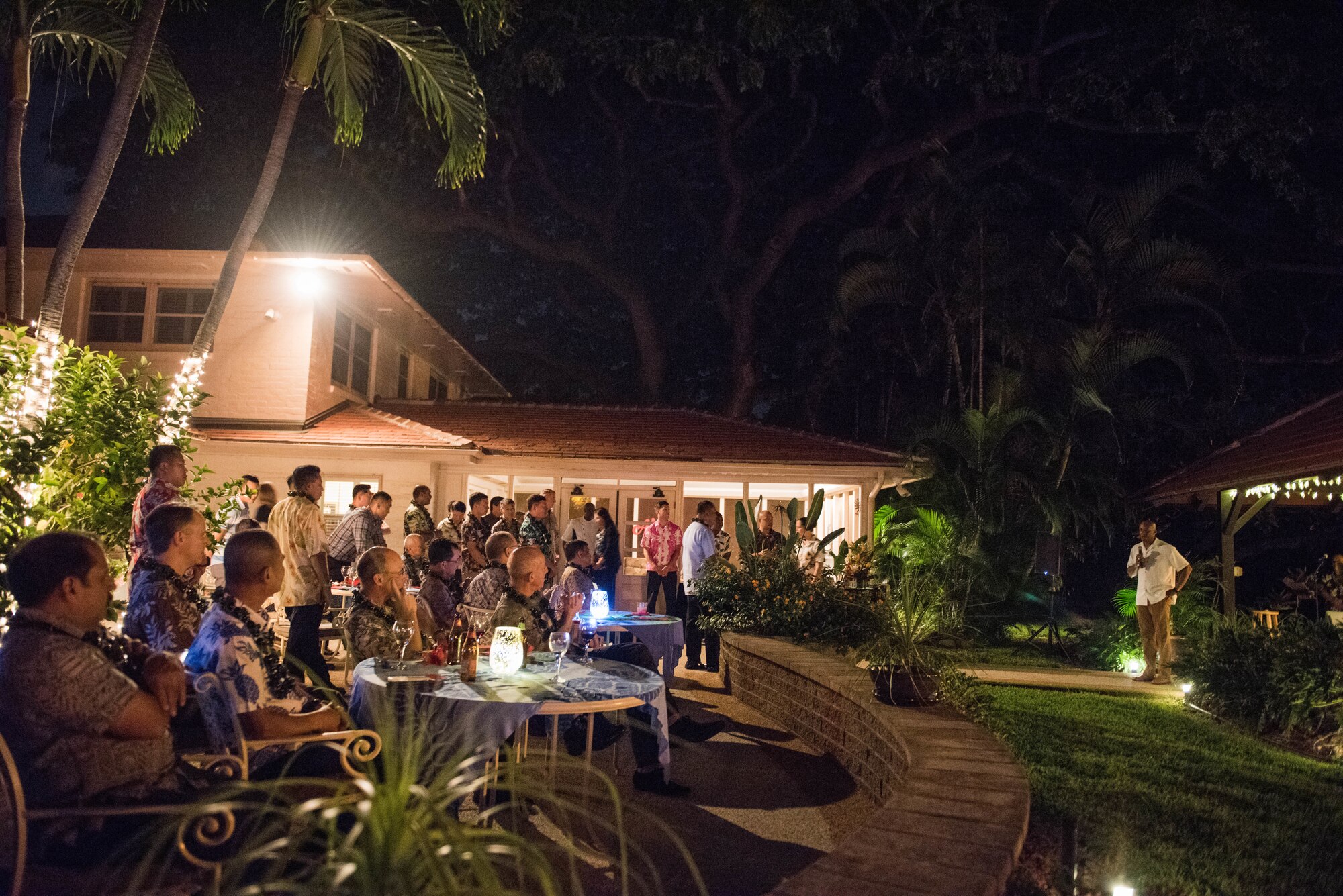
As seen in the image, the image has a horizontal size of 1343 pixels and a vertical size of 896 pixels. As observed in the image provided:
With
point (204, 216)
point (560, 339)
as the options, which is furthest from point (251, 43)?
point (560, 339)

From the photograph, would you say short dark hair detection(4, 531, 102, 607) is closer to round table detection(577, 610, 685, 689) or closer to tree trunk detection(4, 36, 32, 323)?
round table detection(577, 610, 685, 689)

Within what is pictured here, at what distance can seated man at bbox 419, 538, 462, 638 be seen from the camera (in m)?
6.72

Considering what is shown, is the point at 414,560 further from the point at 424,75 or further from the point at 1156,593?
the point at 1156,593

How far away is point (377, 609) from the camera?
564 centimetres

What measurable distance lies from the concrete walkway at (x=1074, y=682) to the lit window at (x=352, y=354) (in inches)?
465

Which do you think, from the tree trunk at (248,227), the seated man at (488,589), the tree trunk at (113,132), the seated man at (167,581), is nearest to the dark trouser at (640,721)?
the seated man at (488,589)

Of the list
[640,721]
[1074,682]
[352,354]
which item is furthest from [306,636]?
[352,354]

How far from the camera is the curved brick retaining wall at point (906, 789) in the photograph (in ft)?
10.6

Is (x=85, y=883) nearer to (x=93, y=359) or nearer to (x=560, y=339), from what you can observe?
(x=93, y=359)

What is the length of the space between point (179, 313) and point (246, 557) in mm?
14392

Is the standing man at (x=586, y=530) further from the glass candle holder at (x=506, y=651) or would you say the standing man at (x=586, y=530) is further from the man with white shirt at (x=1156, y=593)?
the glass candle holder at (x=506, y=651)

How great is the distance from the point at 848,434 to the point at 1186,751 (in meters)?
22.7

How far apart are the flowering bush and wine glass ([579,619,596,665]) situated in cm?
321

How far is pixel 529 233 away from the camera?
2678cm
